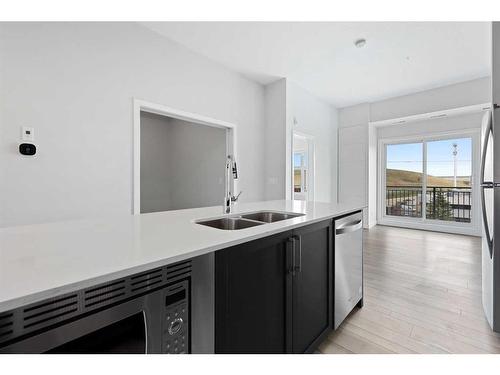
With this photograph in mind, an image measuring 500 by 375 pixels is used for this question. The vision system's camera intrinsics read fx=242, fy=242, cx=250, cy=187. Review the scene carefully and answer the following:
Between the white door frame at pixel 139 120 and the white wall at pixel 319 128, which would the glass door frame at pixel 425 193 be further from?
the white door frame at pixel 139 120

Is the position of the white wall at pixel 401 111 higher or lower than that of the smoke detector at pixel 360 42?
lower

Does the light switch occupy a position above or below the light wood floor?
above

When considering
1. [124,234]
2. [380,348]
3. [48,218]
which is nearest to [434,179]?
[380,348]

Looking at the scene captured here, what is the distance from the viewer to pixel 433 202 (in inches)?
211

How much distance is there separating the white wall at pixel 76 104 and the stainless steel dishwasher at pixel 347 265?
220cm

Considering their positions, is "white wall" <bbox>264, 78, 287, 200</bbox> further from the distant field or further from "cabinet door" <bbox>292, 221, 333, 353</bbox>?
the distant field

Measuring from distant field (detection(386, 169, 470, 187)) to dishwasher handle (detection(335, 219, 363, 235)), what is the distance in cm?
456

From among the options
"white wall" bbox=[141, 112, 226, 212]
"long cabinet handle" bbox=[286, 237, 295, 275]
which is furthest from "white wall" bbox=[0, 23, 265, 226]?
"long cabinet handle" bbox=[286, 237, 295, 275]

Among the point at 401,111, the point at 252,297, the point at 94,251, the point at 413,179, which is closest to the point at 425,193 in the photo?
the point at 413,179

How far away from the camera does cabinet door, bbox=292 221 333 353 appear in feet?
4.29

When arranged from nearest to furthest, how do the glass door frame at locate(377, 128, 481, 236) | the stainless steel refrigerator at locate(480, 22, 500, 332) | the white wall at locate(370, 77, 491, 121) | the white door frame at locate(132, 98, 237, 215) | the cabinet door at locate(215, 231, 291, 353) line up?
the cabinet door at locate(215, 231, 291, 353) < the stainless steel refrigerator at locate(480, 22, 500, 332) < the white door frame at locate(132, 98, 237, 215) < the white wall at locate(370, 77, 491, 121) < the glass door frame at locate(377, 128, 481, 236)

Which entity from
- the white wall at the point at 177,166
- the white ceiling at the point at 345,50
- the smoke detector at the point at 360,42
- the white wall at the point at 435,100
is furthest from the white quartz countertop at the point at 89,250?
the white wall at the point at 435,100

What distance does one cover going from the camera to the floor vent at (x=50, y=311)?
58 centimetres

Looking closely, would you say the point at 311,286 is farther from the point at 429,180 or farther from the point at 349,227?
the point at 429,180
